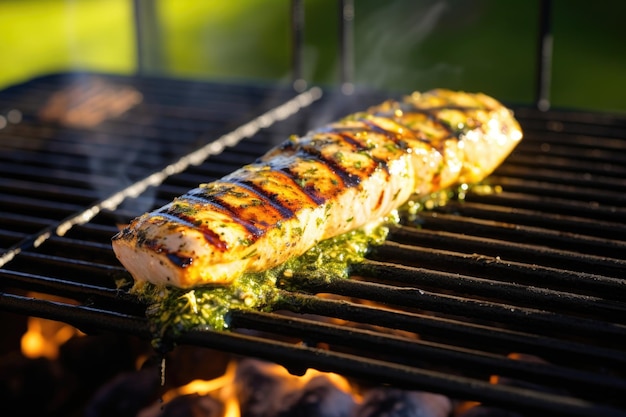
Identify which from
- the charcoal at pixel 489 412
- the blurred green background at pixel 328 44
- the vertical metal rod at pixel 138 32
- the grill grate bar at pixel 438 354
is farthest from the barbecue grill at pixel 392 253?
the blurred green background at pixel 328 44

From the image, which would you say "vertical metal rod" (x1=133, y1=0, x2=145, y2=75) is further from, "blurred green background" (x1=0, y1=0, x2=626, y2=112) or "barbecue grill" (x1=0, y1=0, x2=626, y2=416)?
"blurred green background" (x1=0, y1=0, x2=626, y2=112)

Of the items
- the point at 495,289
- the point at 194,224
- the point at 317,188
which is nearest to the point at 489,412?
the point at 495,289

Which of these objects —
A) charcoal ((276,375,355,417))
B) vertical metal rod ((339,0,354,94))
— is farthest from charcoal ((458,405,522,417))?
vertical metal rod ((339,0,354,94))

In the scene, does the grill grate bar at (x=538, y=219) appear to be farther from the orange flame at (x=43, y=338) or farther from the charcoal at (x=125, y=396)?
the orange flame at (x=43, y=338)

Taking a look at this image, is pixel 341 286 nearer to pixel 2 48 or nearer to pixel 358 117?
pixel 358 117

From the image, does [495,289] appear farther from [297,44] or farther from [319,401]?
[297,44]
